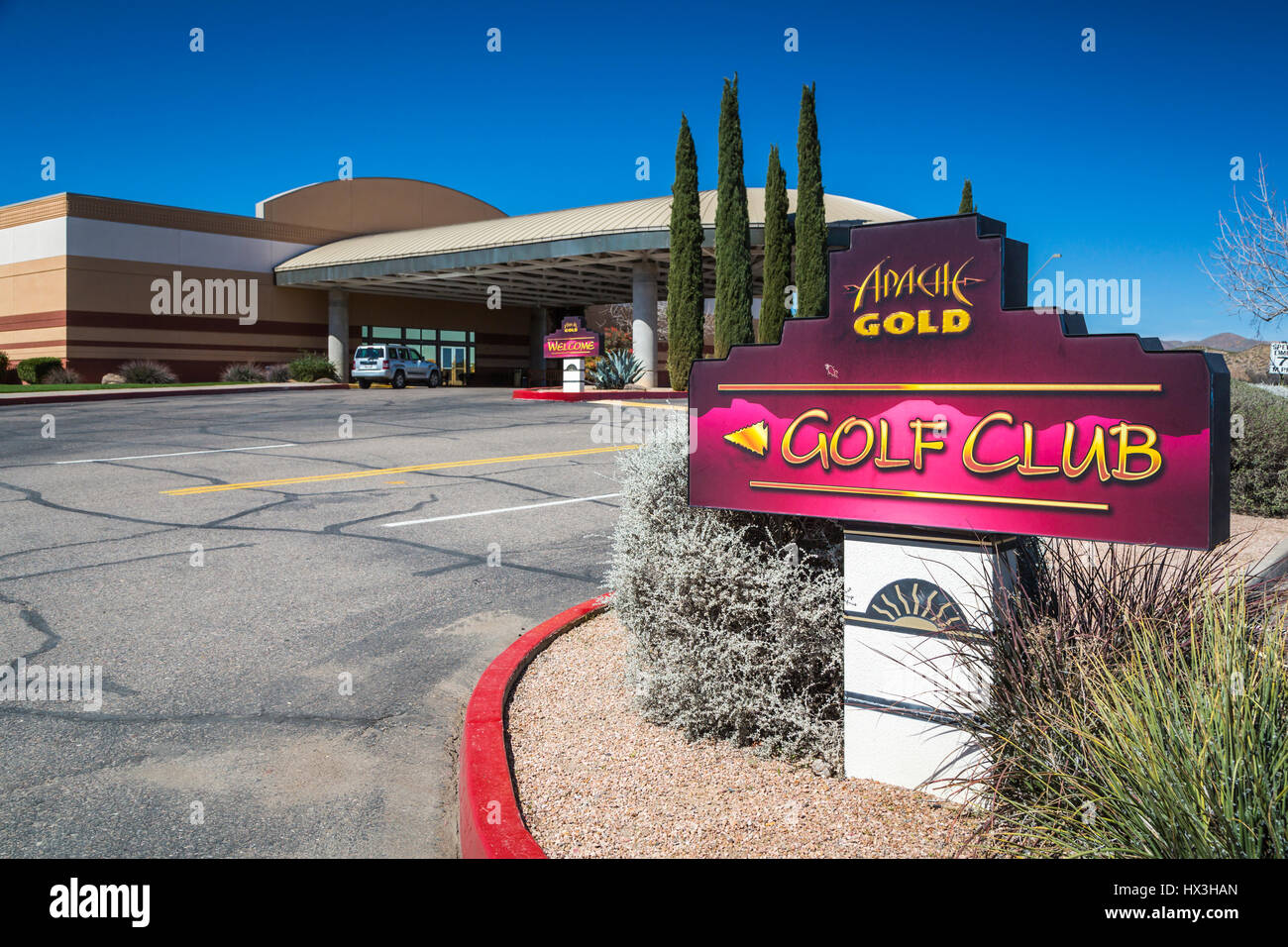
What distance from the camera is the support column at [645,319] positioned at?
29.8 m

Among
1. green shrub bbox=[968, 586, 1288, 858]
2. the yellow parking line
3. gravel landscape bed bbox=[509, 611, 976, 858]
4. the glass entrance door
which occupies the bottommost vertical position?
gravel landscape bed bbox=[509, 611, 976, 858]

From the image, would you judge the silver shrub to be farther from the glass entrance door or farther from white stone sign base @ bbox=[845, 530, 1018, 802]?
the glass entrance door

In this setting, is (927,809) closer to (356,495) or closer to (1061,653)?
(1061,653)

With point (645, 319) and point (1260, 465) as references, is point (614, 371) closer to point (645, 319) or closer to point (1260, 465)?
point (645, 319)

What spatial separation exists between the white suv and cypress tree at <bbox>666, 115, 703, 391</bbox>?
12.1 m

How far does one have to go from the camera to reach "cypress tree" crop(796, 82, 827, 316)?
90.4 feet

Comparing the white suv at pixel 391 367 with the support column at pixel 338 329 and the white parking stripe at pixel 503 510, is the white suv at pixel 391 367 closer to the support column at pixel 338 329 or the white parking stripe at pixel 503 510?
the support column at pixel 338 329

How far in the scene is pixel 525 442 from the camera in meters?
15.5

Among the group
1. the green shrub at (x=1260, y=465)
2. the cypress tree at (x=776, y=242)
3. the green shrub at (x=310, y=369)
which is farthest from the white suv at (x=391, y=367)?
the green shrub at (x=1260, y=465)

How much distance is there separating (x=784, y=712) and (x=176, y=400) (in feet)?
86.3

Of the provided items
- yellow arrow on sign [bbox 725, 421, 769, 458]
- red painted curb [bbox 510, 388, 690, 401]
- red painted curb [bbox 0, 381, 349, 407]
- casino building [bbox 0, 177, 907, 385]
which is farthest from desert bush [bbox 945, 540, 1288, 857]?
red painted curb [bbox 0, 381, 349, 407]

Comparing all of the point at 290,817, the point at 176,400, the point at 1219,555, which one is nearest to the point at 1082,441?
the point at 1219,555

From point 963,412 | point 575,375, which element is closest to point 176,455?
point 963,412
